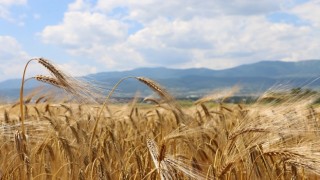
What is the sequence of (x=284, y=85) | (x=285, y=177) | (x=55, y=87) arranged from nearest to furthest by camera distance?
(x=55, y=87), (x=285, y=177), (x=284, y=85)

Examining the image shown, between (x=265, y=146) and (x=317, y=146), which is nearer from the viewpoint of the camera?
(x=317, y=146)

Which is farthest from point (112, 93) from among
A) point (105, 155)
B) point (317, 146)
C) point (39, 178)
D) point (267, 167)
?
point (317, 146)

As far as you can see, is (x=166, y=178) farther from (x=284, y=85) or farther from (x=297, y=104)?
(x=284, y=85)

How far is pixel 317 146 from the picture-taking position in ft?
7.54

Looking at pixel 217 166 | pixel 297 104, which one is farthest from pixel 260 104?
pixel 217 166

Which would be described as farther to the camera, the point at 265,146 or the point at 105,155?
the point at 105,155

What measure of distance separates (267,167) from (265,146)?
118mm

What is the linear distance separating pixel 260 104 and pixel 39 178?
2022 mm

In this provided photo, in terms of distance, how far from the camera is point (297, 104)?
11.1ft

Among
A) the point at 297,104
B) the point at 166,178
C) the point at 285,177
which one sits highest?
the point at 297,104

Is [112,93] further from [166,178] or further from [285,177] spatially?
[285,177]

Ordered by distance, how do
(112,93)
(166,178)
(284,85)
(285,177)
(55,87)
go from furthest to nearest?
(284,85), (112,93), (285,177), (55,87), (166,178)

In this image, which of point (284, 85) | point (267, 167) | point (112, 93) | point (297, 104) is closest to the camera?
point (267, 167)

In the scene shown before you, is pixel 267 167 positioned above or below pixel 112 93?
below
